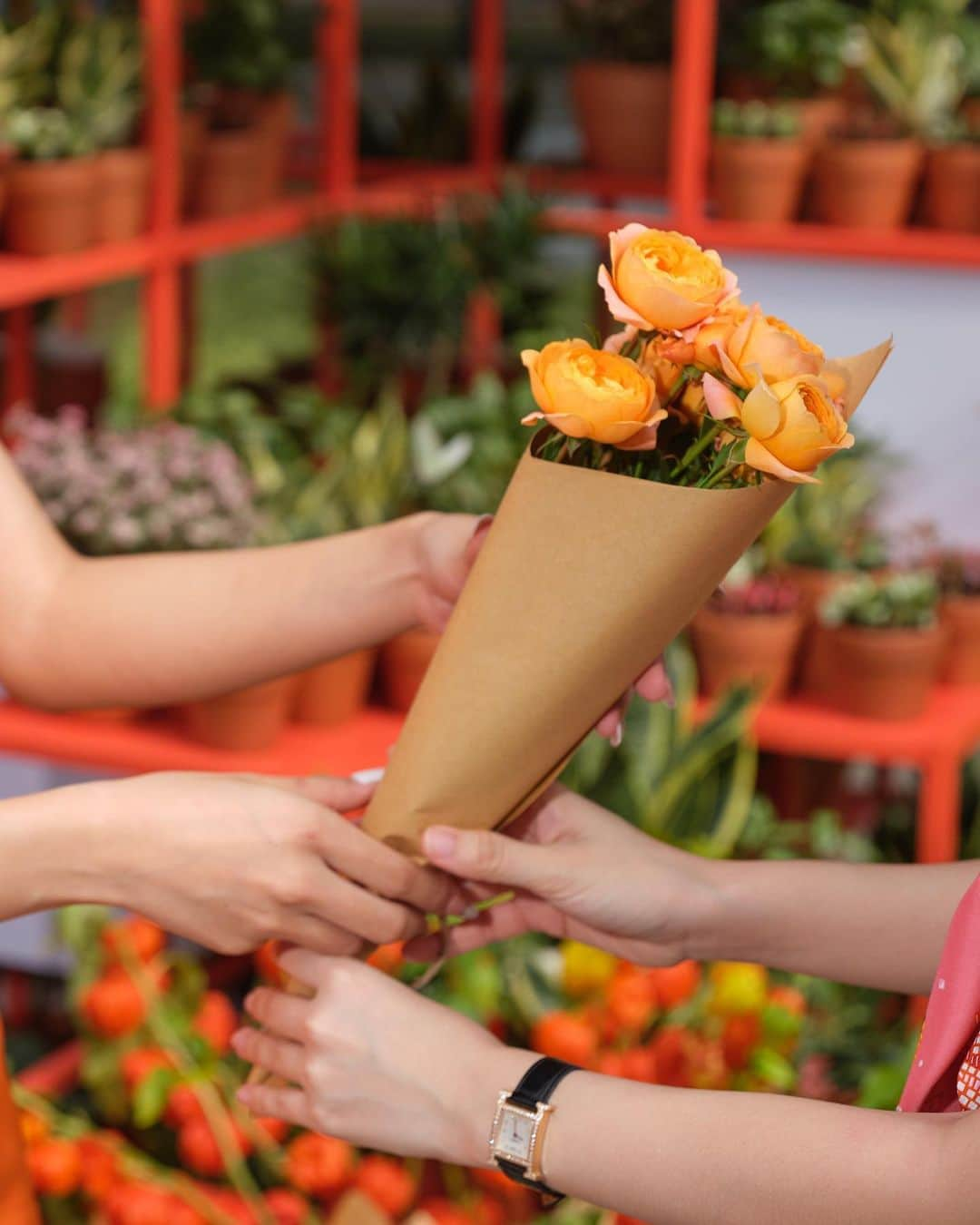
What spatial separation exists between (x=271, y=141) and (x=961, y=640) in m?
1.86

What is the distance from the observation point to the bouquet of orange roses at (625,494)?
3.75 ft

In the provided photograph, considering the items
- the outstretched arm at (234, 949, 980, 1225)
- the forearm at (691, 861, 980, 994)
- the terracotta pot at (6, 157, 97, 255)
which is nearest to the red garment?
the outstretched arm at (234, 949, 980, 1225)

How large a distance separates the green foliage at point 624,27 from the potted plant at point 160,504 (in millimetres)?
1807

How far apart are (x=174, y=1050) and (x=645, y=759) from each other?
0.70 metres

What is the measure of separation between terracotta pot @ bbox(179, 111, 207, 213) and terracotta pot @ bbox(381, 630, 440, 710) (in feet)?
4.45

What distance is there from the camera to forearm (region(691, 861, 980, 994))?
4.46 feet

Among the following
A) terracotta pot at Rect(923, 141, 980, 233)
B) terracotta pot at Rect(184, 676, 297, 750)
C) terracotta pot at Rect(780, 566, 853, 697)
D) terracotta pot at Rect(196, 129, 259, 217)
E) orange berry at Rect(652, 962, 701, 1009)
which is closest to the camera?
orange berry at Rect(652, 962, 701, 1009)

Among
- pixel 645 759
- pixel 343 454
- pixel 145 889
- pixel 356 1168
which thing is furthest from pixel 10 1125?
pixel 343 454

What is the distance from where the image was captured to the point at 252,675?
1624 mm

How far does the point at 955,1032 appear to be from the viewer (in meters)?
Answer: 1.13

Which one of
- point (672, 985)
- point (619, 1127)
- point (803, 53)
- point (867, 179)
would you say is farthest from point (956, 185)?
point (619, 1127)

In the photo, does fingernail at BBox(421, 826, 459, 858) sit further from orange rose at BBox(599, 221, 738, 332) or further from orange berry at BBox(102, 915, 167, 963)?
orange berry at BBox(102, 915, 167, 963)

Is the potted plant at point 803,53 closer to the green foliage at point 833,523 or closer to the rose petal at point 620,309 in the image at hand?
the green foliage at point 833,523

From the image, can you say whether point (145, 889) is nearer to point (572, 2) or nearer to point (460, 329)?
point (460, 329)
